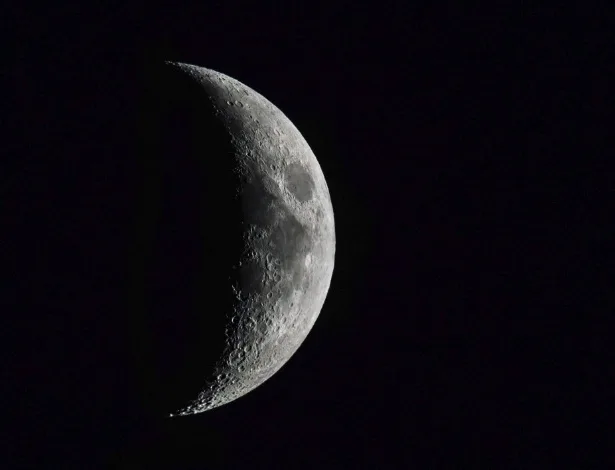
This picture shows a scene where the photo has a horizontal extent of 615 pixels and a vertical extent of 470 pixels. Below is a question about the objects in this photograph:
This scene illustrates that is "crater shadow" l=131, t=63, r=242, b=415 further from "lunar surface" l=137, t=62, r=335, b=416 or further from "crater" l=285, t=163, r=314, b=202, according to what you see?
"crater" l=285, t=163, r=314, b=202

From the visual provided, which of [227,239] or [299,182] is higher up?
[299,182]

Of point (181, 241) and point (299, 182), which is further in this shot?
point (299, 182)

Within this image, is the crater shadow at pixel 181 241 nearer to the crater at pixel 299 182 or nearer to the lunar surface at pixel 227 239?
the lunar surface at pixel 227 239

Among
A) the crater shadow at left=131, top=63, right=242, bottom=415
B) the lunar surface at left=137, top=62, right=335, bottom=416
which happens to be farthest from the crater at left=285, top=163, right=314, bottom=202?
the crater shadow at left=131, top=63, right=242, bottom=415

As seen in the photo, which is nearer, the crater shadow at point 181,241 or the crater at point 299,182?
the crater shadow at point 181,241

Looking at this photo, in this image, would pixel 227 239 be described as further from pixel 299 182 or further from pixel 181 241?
pixel 299 182

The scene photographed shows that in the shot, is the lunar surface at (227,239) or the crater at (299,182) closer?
the lunar surface at (227,239)

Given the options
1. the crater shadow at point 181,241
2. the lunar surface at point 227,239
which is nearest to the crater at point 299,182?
the lunar surface at point 227,239

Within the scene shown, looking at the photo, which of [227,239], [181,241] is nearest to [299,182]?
[227,239]
